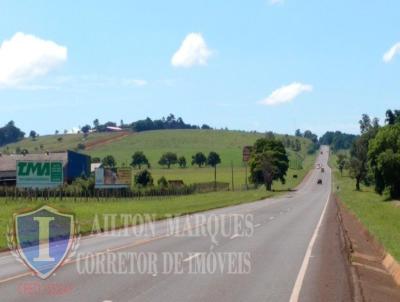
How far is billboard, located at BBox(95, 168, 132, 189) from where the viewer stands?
78350mm

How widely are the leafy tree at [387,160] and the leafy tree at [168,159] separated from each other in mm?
90218

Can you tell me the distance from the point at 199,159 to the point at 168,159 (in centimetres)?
889

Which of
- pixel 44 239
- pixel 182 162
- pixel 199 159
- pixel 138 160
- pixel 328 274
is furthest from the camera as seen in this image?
pixel 199 159

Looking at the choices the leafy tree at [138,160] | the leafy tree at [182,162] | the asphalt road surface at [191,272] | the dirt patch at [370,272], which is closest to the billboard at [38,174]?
the asphalt road surface at [191,272]

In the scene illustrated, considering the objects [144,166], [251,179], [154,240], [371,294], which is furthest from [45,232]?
[144,166]

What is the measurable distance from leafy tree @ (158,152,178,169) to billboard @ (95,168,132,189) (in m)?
99.1

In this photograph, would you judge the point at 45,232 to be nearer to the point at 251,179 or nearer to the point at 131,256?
the point at 131,256

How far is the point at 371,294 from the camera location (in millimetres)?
14773

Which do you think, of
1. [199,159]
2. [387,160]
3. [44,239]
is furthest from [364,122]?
[44,239]

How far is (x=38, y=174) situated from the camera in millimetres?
59812

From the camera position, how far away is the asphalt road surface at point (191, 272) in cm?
1351

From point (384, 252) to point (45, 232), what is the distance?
1339 centimetres

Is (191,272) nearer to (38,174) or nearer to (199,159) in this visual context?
(38,174)

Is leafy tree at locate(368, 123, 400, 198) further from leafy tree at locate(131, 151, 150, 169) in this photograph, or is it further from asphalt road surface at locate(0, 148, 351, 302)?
leafy tree at locate(131, 151, 150, 169)
